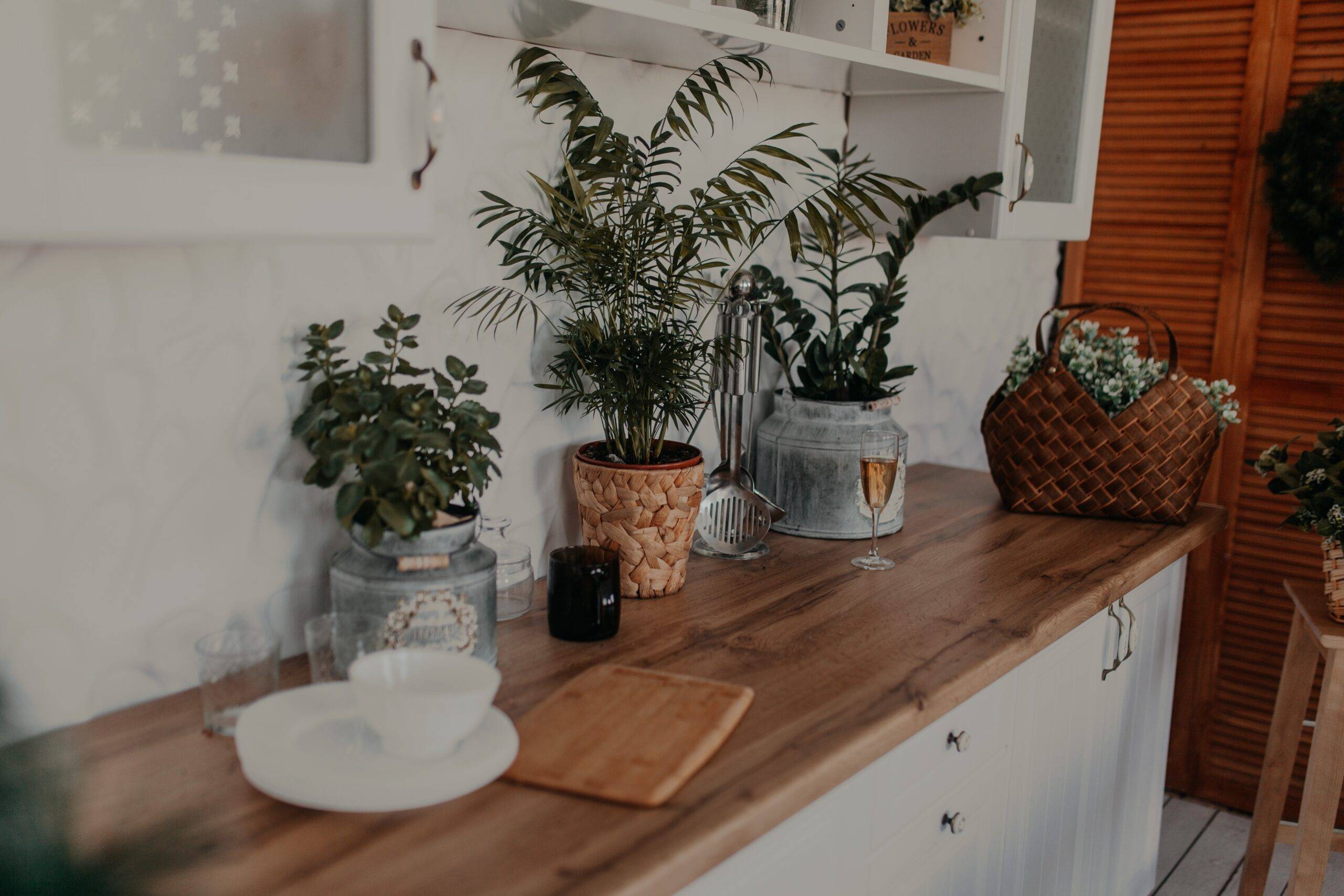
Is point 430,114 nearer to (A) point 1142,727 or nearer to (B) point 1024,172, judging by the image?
(B) point 1024,172

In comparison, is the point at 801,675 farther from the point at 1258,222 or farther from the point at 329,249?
the point at 1258,222

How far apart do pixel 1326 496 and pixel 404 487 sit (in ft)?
5.28

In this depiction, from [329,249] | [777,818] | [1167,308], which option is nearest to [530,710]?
[777,818]

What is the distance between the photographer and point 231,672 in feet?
3.87

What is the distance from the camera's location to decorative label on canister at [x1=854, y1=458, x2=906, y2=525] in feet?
6.46

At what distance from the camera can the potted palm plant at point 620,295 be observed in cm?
157

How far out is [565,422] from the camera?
5.83 ft

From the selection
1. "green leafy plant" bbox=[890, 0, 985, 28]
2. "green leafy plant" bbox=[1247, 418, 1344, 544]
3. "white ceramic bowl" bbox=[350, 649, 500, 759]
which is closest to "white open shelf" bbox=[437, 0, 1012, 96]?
"green leafy plant" bbox=[890, 0, 985, 28]

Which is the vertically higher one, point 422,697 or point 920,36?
point 920,36

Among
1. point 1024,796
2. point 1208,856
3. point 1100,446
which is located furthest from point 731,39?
point 1208,856

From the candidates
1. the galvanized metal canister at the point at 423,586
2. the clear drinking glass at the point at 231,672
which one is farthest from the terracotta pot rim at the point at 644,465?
the clear drinking glass at the point at 231,672

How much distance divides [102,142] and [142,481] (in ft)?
1.53

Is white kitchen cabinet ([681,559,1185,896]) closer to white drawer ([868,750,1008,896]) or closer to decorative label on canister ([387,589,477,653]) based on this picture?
white drawer ([868,750,1008,896])

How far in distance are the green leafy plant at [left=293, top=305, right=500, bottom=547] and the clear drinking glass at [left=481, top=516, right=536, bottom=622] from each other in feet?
0.55
